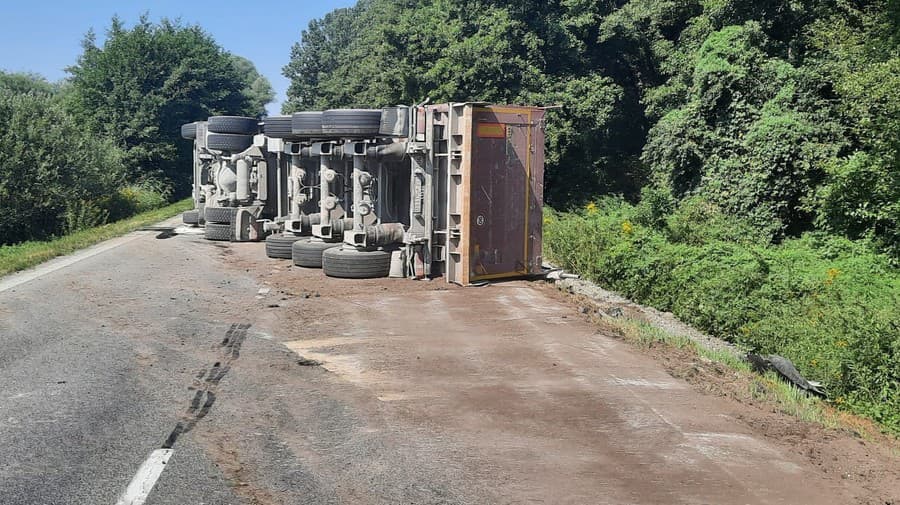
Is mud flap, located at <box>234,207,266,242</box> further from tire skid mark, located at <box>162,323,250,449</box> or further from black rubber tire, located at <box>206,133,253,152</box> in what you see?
tire skid mark, located at <box>162,323,250,449</box>

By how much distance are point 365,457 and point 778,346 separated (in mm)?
6124

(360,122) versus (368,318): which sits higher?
(360,122)

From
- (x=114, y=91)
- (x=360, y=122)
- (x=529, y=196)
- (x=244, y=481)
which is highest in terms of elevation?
(x=114, y=91)

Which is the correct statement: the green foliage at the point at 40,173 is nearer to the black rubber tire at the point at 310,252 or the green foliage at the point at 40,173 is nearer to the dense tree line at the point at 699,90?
the dense tree line at the point at 699,90

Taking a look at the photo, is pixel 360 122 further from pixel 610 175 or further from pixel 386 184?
pixel 610 175

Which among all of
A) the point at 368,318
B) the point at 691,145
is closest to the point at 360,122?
the point at 368,318

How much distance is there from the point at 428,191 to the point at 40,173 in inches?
666

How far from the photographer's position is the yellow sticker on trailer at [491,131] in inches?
481

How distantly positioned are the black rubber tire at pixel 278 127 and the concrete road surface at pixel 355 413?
635cm

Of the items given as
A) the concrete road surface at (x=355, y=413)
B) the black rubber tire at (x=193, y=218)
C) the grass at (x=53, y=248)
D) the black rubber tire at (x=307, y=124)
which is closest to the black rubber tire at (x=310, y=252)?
the black rubber tire at (x=307, y=124)

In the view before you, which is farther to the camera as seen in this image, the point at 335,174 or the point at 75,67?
the point at 75,67

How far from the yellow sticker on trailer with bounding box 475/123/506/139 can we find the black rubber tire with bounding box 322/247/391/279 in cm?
256

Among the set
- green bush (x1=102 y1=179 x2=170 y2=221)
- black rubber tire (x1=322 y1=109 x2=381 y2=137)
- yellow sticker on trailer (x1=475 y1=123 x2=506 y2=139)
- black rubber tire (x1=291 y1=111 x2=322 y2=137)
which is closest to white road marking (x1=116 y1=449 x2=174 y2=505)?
yellow sticker on trailer (x1=475 y1=123 x2=506 y2=139)

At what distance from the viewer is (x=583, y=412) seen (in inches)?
260
